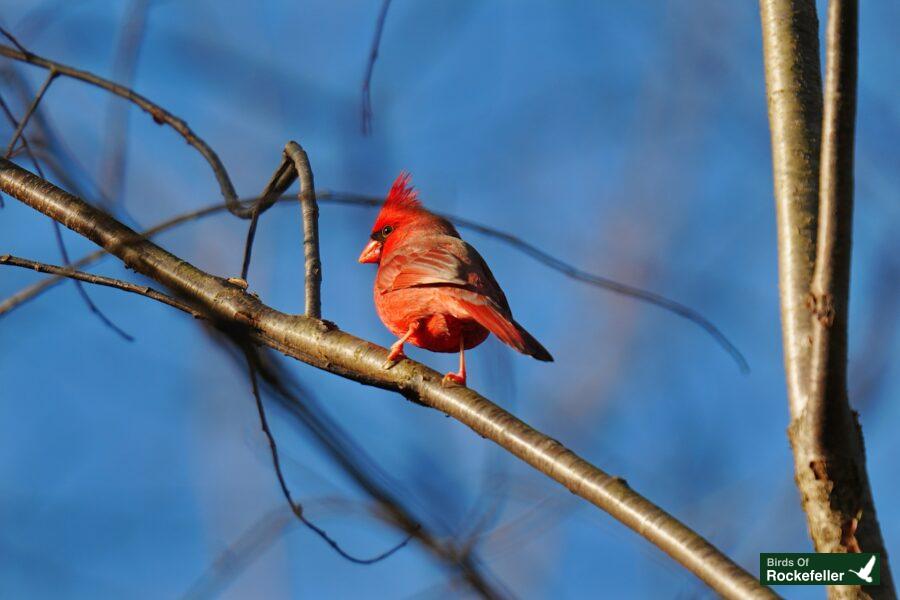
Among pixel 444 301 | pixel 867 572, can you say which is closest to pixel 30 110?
pixel 444 301

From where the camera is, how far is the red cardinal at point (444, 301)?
3.43 metres

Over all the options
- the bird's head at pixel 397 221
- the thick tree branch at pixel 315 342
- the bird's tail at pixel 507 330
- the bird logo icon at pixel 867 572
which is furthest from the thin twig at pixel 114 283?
the bird's head at pixel 397 221

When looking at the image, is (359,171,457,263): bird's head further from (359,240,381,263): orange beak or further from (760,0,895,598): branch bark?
(760,0,895,598): branch bark

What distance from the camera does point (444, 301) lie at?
12.4ft

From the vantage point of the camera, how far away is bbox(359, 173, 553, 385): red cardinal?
3428 mm

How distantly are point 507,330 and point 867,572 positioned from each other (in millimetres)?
1642

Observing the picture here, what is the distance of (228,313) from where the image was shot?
2609 millimetres

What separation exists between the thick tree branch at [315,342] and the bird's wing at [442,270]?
110 cm

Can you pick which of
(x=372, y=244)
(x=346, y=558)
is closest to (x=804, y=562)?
(x=346, y=558)

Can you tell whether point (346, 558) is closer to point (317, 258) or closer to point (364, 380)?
point (364, 380)

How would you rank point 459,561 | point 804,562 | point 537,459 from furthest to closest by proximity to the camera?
point 804,562
point 537,459
point 459,561

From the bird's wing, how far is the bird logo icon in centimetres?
192

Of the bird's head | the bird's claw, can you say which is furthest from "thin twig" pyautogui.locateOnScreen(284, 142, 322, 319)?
the bird's head

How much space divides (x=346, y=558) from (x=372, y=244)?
114 inches
